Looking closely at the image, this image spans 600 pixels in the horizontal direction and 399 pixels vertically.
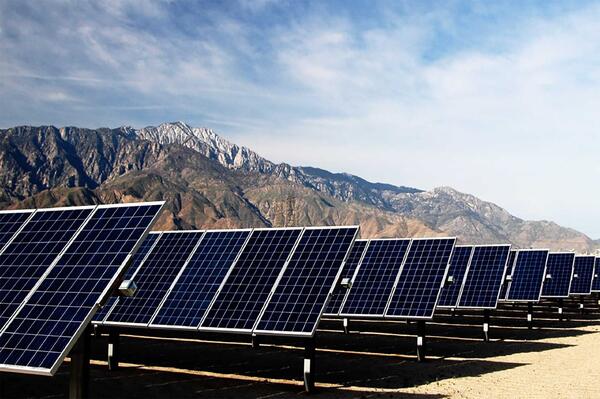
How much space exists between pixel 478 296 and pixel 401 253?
779 cm

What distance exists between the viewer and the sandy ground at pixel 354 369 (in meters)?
23.5

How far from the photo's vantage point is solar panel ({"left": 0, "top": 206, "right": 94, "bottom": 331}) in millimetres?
17017

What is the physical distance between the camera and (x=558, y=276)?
5975cm

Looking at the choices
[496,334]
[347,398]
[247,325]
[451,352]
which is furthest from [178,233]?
[496,334]

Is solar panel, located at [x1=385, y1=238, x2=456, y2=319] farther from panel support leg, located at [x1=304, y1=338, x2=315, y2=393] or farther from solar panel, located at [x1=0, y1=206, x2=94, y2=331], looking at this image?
solar panel, located at [x1=0, y1=206, x2=94, y2=331]

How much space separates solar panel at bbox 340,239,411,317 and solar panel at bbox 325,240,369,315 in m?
0.37

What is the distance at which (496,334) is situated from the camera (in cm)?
4575

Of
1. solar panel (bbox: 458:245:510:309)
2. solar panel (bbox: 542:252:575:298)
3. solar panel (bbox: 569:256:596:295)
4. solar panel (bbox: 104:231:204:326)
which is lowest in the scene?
solar panel (bbox: 569:256:596:295)

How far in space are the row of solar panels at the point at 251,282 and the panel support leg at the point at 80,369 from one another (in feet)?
26.0

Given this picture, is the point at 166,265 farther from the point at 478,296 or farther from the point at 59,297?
the point at 478,296

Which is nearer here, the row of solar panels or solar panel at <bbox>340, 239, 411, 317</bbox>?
the row of solar panels

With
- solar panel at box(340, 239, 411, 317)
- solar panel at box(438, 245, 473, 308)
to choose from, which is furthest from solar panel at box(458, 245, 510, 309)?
solar panel at box(340, 239, 411, 317)

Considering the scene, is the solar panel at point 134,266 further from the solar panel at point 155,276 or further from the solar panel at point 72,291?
the solar panel at point 72,291

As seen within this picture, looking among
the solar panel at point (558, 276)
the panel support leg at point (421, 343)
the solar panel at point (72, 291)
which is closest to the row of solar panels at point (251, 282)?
the panel support leg at point (421, 343)
